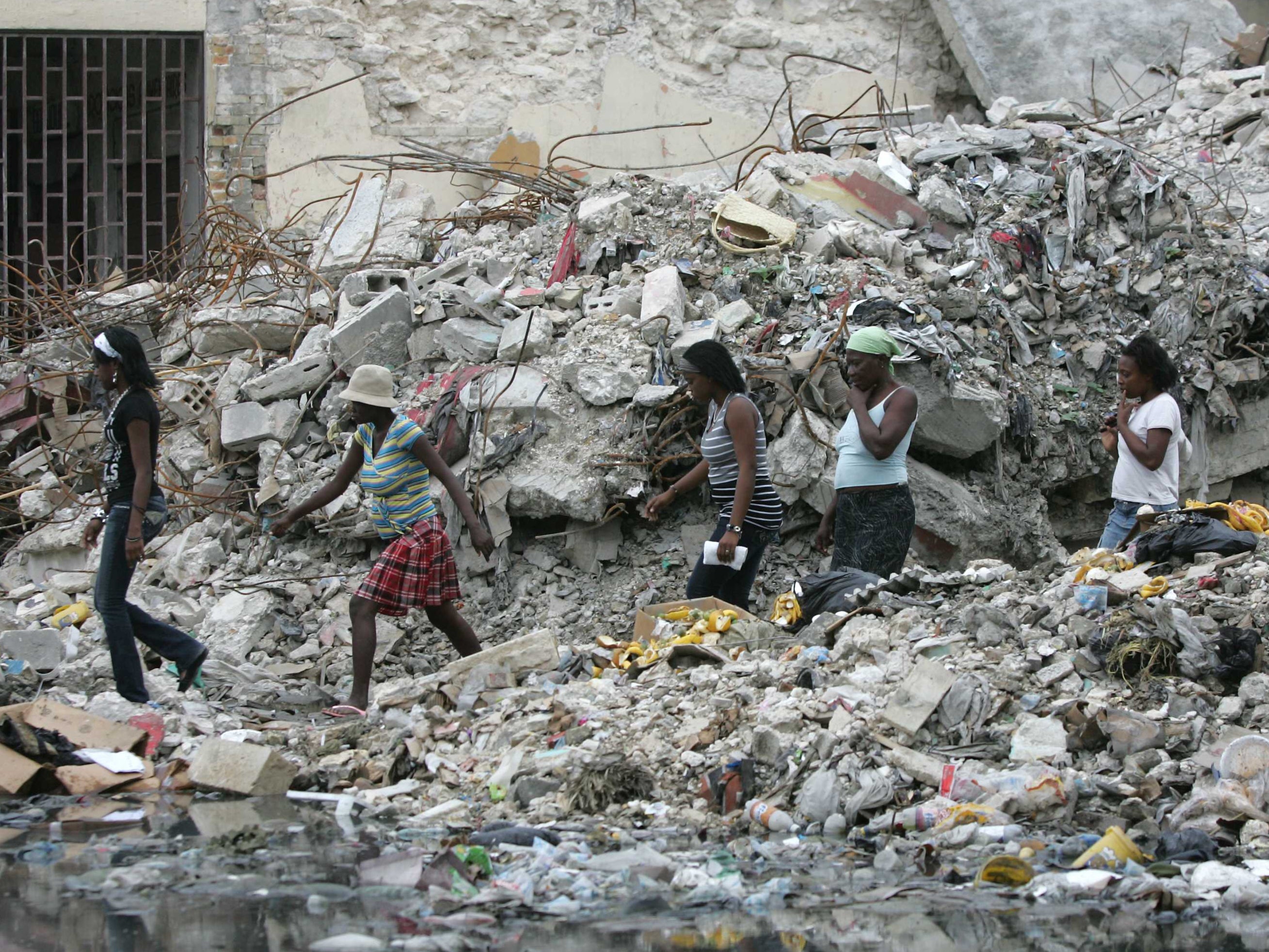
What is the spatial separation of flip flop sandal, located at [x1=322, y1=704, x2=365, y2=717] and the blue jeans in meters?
3.21

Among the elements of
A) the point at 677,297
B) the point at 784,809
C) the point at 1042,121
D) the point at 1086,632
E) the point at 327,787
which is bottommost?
the point at 327,787

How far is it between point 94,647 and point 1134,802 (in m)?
4.75

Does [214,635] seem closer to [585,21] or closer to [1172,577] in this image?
[1172,577]

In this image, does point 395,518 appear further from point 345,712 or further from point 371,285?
point 371,285

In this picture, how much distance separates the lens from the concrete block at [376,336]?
7832mm

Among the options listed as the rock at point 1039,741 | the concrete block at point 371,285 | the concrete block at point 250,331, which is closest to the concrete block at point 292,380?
the concrete block at point 371,285

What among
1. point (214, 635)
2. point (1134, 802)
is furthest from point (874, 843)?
point (214, 635)

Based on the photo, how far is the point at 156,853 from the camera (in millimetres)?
3912

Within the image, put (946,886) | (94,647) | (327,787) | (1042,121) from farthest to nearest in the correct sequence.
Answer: (1042,121) → (94,647) → (327,787) → (946,886)

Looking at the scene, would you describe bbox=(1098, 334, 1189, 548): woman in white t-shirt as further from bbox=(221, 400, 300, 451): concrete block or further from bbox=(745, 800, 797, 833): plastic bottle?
bbox=(221, 400, 300, 451): concrete block

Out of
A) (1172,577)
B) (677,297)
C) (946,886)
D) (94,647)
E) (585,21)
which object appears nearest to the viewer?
(946,886)

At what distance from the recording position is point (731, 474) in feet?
19.3

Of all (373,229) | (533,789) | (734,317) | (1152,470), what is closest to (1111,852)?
(533,789)

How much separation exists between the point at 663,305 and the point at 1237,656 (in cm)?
372
